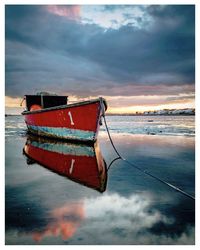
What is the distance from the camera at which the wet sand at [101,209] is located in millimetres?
3039

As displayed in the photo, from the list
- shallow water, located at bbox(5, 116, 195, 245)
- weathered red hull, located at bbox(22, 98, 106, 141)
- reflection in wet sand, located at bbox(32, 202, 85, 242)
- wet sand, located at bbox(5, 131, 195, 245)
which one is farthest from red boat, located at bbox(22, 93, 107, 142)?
reflection in wet sand, located at bbox(32, 202, 85, 242)

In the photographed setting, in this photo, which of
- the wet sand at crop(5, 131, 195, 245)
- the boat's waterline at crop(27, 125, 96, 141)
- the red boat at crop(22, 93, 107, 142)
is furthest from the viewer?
the boat's waterline at crop(27, 125, 96, 141)

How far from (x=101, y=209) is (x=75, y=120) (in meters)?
6.97

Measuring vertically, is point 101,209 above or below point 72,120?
below

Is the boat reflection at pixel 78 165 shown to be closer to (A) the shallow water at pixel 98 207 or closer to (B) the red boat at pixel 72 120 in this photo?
(A) the shallow water at pixel 98 207

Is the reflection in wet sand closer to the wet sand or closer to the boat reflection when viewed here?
the wet sand

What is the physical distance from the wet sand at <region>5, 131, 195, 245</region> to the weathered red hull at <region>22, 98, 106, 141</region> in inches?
162

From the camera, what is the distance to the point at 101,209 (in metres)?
3.73

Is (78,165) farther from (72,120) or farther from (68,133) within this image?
(68,133)

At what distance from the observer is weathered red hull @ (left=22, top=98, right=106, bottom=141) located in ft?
32.7

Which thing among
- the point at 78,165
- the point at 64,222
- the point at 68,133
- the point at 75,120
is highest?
the point at 75,120

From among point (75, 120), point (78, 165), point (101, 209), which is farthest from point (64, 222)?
point (75, 120)

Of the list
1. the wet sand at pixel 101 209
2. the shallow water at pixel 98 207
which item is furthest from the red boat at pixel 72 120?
the wet sand at pixel 101 209
